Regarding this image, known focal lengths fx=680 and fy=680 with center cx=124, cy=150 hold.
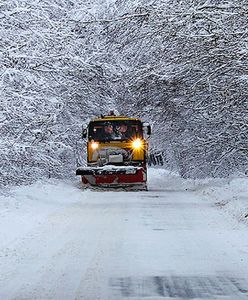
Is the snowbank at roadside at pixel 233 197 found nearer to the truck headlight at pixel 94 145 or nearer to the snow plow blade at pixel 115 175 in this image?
the snow plow blade at pixel 115 175

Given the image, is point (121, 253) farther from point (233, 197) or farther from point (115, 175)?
point (115, 175)

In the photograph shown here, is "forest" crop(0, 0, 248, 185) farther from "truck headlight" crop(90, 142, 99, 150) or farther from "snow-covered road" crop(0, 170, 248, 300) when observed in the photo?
"truck headlight" crop(90, 142, 99, 150)

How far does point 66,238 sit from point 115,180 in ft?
50.0

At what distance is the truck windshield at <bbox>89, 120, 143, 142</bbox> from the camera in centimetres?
2877

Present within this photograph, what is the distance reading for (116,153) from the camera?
28.1 meters

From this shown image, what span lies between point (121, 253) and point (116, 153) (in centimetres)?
1810

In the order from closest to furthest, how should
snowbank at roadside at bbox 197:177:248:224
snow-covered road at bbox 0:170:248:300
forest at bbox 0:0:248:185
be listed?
1. snow-covered road at bbox 0:170:248:300
2. forest at bbox 0:0:248:185
3. snowbank at roadside at bbox 197:177:248:224

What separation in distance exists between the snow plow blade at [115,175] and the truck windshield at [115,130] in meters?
2.19

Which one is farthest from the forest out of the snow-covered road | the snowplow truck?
the snowplow truck

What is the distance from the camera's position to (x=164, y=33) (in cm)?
1459

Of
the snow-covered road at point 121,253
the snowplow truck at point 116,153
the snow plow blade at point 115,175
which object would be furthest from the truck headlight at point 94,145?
the snow-covered road at point 121,253

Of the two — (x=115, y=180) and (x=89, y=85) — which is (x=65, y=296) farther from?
(x=89, y=85)

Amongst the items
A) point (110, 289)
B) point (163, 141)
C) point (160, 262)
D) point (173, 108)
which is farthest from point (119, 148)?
point (110, 289)

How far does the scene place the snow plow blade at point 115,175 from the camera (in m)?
26.6
